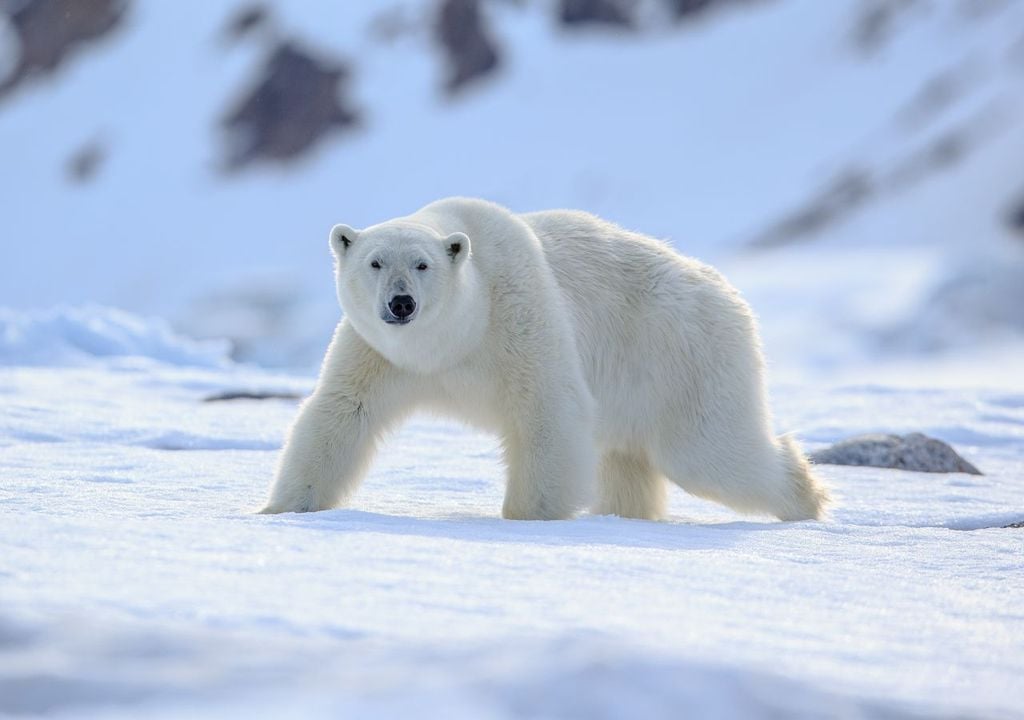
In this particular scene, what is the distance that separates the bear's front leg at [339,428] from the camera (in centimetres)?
356

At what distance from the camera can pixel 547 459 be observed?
3551 mm

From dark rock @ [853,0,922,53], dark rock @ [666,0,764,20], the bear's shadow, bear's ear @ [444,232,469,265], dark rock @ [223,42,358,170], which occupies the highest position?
dark rock @ [666,0,764,20]

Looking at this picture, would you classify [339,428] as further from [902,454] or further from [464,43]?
[464,43]

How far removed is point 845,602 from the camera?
2361 mm

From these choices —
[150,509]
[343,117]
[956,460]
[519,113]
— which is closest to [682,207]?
[519,113]

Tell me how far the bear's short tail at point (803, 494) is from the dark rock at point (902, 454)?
4.25ft

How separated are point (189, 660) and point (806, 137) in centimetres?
3054

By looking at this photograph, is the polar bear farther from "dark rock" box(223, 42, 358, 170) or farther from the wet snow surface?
"dark rock" box(223, 42, 358, 170)

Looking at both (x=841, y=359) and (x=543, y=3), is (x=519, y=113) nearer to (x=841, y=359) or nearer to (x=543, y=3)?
(x=543, y=3)

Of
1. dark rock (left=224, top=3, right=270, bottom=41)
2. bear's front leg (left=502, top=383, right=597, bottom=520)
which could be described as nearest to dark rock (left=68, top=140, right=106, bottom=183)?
dark rock (left=224, top=3, right=270, bottom=41)

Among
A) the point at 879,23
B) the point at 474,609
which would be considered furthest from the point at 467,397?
the point at 879,23

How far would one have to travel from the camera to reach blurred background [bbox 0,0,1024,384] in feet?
77.5

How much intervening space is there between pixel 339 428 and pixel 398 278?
0.47 m

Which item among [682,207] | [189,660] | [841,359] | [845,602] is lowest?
[189,660]
